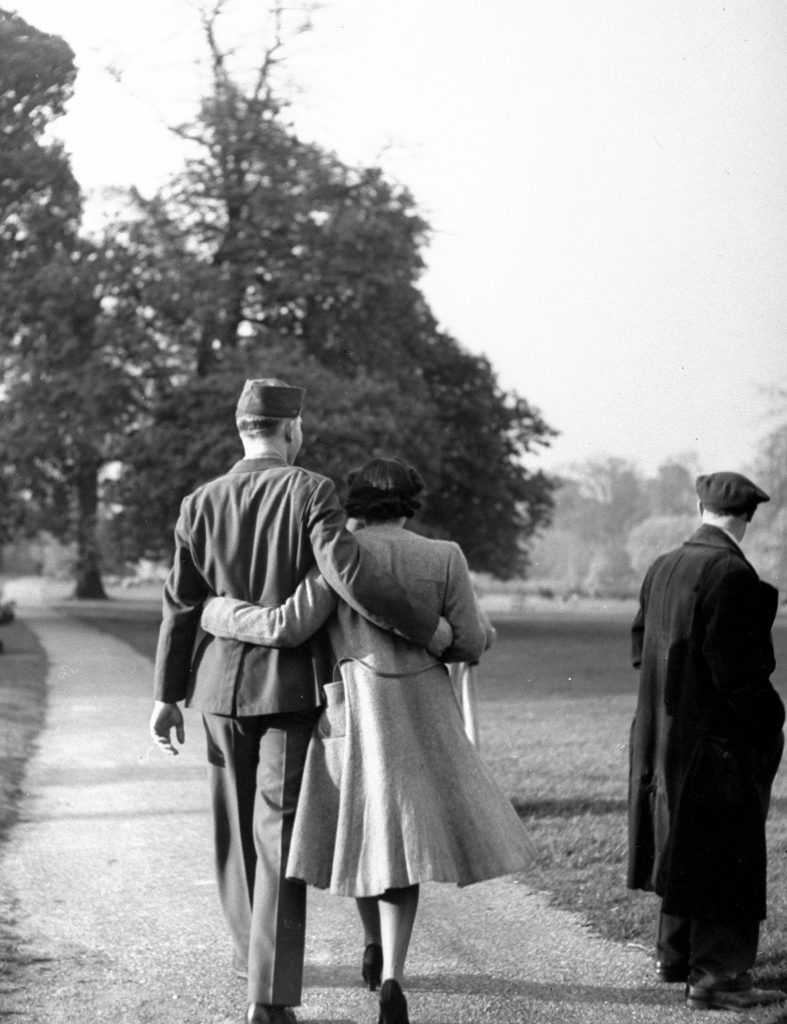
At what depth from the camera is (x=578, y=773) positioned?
10.1m

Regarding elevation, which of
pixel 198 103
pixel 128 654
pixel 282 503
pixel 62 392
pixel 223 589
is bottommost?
pixel 128 654

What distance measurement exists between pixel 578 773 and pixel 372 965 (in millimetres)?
5614

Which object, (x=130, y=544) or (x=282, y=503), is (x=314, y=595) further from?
(x=130, y=544)

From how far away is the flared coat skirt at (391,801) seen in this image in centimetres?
433

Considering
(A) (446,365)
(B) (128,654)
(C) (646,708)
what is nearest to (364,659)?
(C) (646,708)

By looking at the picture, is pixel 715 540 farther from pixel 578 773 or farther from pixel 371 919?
pixel 578 773

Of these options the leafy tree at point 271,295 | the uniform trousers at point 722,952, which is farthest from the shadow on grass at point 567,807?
the leafy tree at point 271,295

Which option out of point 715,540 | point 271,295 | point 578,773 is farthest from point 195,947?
point 271,295

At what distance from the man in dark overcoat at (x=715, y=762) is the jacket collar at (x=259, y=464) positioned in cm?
133

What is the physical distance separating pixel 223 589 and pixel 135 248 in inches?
1012

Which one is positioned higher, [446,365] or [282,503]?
[446,365]

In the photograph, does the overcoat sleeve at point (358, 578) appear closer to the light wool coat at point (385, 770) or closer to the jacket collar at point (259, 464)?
the light wool coat at point (385, 770)

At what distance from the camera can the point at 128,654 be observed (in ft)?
72.9

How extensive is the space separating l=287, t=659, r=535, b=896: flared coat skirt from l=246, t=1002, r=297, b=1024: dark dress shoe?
0.37 m
